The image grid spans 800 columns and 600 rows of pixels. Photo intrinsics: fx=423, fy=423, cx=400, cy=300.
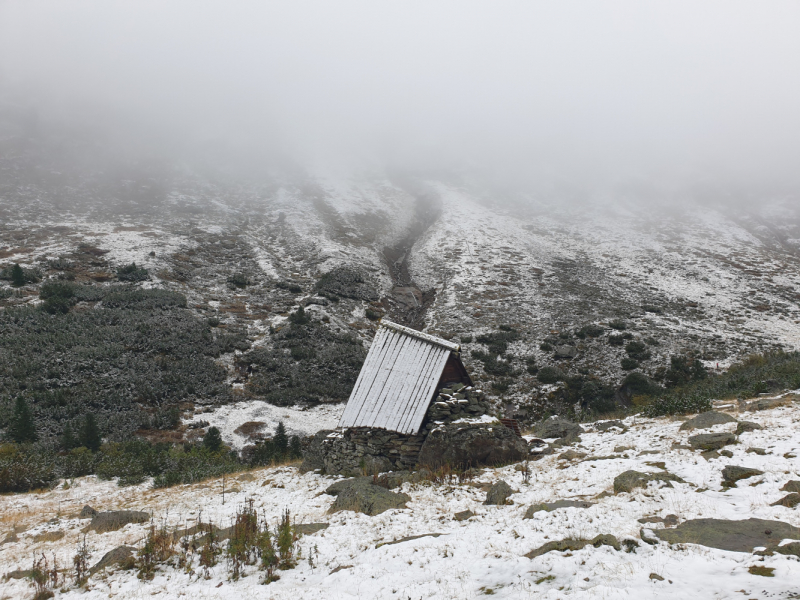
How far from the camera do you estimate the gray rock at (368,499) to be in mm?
7984

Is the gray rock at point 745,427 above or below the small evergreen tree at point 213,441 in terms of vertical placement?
above

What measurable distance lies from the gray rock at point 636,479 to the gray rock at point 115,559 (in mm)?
7893

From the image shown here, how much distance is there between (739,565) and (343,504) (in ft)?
20.3

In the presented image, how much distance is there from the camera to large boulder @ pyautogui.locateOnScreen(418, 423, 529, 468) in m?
10.7

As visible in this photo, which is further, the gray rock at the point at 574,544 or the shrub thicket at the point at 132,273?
the shrub thicket at the point at 132,273

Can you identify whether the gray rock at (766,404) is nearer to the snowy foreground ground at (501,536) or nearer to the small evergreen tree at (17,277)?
the snowy foreground ground at (501,536)

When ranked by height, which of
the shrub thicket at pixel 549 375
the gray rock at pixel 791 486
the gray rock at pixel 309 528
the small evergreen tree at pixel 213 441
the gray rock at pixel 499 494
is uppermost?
the gray rock at pixel 791 486

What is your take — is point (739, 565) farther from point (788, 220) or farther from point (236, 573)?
point (788, 220)

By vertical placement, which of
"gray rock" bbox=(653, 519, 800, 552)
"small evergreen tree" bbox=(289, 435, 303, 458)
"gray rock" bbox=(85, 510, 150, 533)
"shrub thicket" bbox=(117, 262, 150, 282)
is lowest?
"shrub thicket" bbox=(117, 262, 150, 282)

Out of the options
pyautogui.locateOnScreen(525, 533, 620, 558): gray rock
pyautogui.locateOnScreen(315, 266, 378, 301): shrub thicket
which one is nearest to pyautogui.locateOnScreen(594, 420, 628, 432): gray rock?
pyautogui.locateOnScreen(525, 533, 620, 558): gray rock

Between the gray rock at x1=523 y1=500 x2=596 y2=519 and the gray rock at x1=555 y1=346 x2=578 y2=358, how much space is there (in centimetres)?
2281

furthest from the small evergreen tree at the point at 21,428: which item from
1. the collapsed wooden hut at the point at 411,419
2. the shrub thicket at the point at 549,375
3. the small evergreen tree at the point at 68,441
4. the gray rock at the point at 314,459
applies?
the shrub thicket at the point at 549,375

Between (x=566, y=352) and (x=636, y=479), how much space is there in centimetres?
2201

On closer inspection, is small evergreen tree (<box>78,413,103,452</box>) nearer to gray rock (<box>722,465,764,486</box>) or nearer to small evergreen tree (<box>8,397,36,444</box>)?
small evergreen tree (<box>8,397,36,444</box>)
